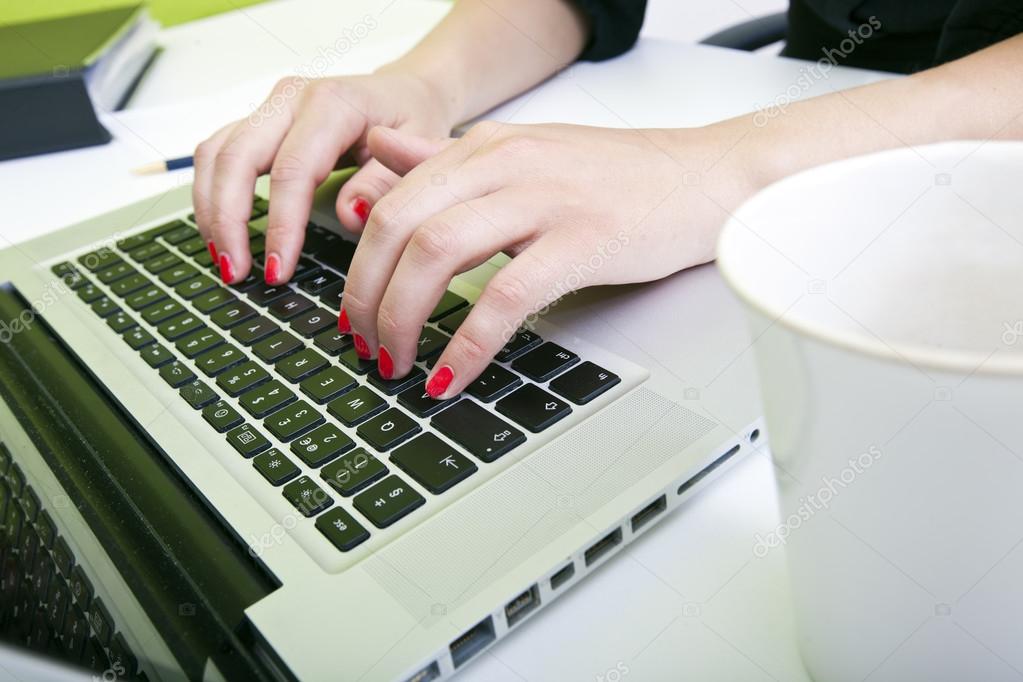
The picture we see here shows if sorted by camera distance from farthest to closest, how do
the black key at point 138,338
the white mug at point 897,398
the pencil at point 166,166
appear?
the pencil at point 166,166
the black key at point 138,338
the white mug at point 897,398

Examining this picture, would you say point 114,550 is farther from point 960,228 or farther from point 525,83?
point 525,83

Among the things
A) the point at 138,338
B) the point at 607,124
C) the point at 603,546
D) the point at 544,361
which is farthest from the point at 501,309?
the point at 607,124

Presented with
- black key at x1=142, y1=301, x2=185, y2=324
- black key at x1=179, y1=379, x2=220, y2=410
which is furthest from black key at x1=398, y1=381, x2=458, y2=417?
black key at x1=142, y1=301, x2=185, y2=324

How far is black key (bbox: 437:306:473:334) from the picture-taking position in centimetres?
48

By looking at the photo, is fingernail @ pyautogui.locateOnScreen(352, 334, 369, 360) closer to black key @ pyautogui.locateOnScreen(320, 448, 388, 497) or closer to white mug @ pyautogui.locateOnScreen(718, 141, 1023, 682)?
black key @ pyautogui.locateOnScreen(320, 448, 388, 497)

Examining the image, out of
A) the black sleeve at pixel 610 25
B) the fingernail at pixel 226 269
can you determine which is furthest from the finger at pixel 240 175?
the black sleeve at pixel 610 25

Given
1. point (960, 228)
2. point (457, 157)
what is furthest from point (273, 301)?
point (960, 228)

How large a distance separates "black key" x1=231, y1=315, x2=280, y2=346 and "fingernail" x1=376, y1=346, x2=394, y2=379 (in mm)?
100

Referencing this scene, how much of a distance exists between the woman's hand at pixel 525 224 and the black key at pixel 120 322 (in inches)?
6.1

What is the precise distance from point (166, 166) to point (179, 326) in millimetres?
330

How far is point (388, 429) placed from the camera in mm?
400

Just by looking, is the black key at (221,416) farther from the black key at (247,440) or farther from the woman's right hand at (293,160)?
the woman's right hand at (293,160)

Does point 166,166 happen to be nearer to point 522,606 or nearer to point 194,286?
point 194,286

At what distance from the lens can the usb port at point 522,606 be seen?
32cm
